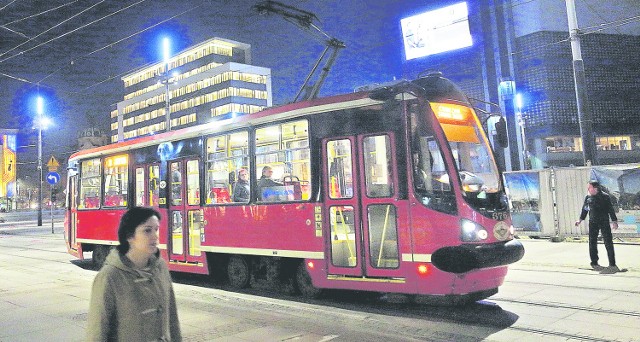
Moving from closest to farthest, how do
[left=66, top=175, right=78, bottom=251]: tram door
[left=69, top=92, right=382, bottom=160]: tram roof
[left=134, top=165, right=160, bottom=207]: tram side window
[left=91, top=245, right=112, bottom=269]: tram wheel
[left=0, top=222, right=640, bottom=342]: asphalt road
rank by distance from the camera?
[left=0, top=222, right=640, bottom=342]: asphalt road, [left=69, top=92, right=382, bottom=160]: tram roof, [left=134, top=165, right=160, bottom=207]: tram side window, [left=91, top=245, right=112, bottom=269]: tram wheel, [left=66, top=175, right=78, bottom=251]: tram door

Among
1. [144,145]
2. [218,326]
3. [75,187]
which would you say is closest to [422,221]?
[218,326]

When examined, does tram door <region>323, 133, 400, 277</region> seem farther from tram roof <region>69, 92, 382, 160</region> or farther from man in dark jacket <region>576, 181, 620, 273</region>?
man in dark jacket <region>576, 181, 620, 273</region>

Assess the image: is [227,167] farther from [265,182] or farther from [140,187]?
[140,187]

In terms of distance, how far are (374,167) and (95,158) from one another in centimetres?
896

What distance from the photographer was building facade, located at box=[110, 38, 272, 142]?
3484 inches

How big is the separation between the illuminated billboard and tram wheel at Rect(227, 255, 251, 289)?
1383 inches

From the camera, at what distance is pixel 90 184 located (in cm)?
1321

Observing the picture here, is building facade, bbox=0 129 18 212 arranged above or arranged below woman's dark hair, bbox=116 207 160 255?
above

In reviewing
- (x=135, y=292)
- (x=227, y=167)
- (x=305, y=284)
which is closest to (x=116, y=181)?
(x=227, y=167)

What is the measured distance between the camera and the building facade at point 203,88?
8850 centimetres

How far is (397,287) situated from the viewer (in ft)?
22.7

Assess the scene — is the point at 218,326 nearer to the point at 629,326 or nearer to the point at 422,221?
the point at 422,221

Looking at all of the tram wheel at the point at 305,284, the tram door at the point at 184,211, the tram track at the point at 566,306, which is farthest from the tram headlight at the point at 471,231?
the tram door at the point at 184,211

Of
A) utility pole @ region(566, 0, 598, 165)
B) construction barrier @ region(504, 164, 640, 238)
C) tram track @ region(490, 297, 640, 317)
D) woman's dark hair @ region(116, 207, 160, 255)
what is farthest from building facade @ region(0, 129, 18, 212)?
woman's dark hair @ region(116, 207, 160, 255)
